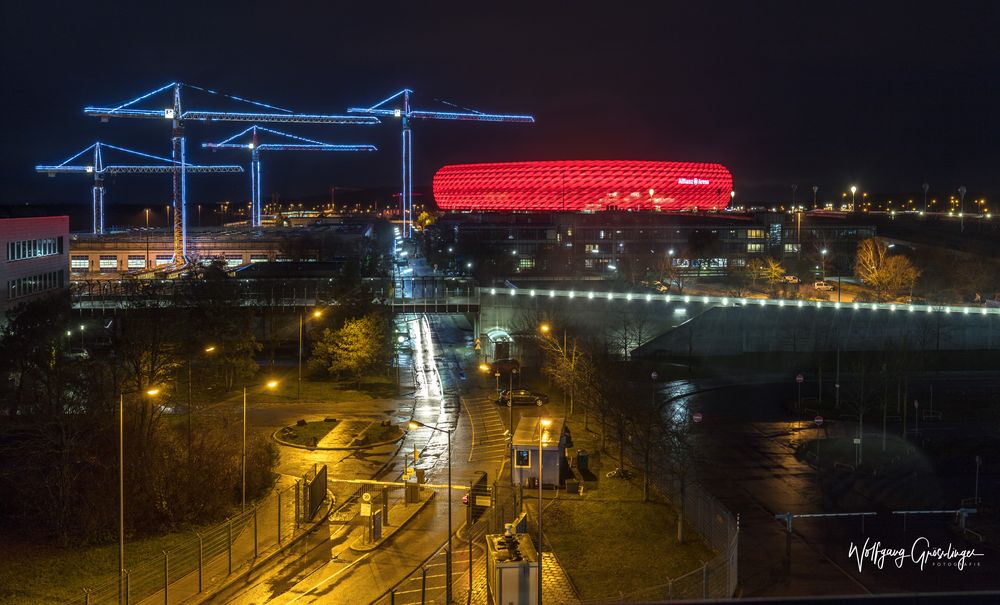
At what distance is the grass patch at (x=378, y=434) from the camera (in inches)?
818

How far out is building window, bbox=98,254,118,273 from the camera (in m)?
57.8

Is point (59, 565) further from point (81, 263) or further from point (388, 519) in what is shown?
point (81, 263)

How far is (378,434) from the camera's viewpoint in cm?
2114

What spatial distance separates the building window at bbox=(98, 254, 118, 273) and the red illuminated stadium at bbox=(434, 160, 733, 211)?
57332 millimetres

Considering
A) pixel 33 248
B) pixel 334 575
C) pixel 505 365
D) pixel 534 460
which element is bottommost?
pixel 334 575

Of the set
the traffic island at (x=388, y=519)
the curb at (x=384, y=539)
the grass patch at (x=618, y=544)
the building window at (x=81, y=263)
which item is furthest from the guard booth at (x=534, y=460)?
the building window at (x=81, y=263)

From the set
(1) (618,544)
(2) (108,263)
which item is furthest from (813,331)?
(2) (108,263)

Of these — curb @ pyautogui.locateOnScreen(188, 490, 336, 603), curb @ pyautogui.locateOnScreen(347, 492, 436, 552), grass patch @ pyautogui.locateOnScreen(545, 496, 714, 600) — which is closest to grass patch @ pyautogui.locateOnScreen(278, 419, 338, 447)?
curb @ pyautogui.locateOnScreen(188, 490, 336, 603)

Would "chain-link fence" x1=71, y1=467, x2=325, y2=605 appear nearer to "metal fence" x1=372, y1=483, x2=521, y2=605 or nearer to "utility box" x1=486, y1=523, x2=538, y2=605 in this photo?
"metal fence" x1=372, y1=483, x2=521, y2=605

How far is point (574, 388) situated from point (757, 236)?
166 ft

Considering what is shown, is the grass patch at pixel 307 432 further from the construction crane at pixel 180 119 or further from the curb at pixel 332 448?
the construction crane at pixel 180 119

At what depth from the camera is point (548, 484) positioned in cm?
1684

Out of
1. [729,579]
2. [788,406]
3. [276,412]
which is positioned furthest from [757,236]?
[729,579]

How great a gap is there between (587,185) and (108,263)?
61.6 m
